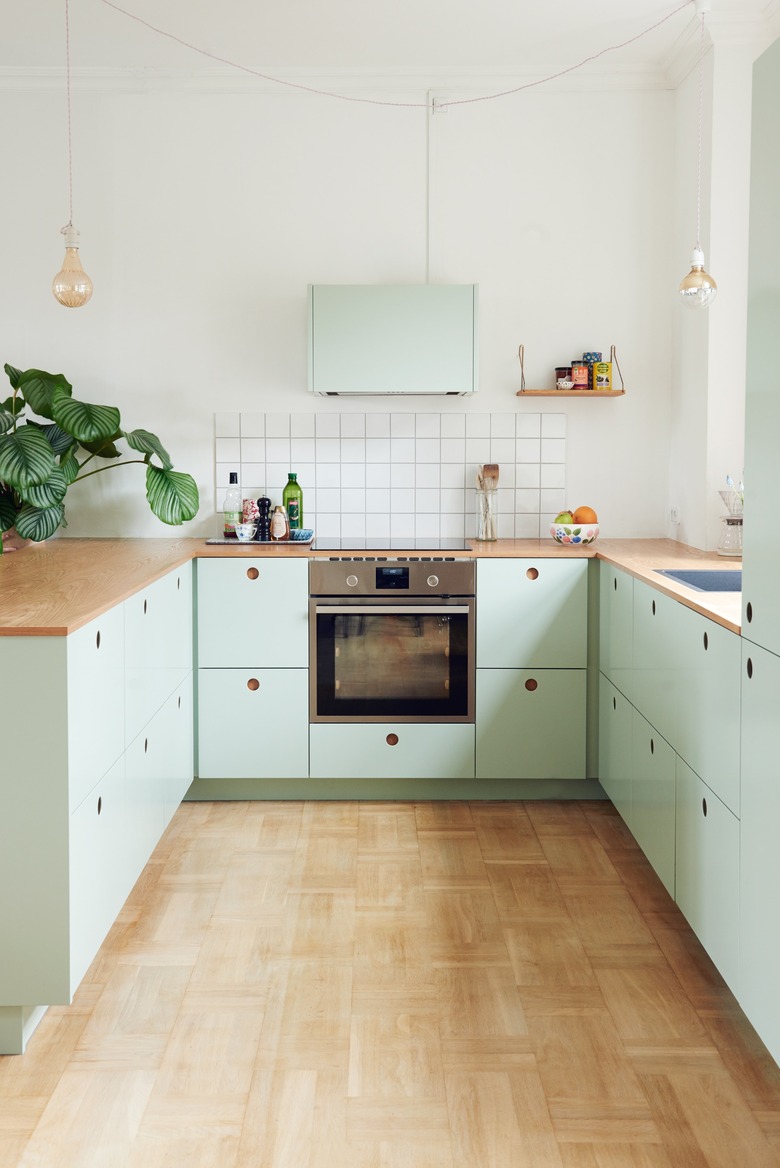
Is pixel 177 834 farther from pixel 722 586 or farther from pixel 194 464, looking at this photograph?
pixel 722 586

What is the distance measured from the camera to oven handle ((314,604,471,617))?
3.39 metres

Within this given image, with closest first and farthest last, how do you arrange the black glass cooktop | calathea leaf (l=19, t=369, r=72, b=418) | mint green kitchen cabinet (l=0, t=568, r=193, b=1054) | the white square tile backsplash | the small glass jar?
mint green kitchen cabinet (l=0, t=568, r=193, b=1054) → the black glass cooktop → calathea leaf (l=19, t=369, r=72, b=418) → the small glass jar → the white square tile backsplash

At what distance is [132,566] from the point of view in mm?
2951

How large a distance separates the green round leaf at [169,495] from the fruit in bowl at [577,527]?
134 centimetres

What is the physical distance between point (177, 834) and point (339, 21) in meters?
2.78

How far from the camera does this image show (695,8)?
126 inches

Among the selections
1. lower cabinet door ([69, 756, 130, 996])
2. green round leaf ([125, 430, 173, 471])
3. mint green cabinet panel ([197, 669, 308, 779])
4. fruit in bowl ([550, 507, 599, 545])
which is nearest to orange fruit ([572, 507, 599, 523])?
fruit in bowl ([550, 507, 599, 545])

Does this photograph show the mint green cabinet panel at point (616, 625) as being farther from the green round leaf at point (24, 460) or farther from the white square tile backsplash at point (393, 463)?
the green round leaf at point (24, 460)

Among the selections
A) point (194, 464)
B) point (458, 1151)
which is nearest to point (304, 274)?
point (194, 464)

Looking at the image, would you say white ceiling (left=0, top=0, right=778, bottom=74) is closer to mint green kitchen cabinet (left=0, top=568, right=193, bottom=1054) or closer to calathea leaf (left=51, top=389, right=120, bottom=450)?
calathea leaf (left=51, top=389, right=120, bottom=450)

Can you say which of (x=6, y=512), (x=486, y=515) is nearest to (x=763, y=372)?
(x=486, y=515)

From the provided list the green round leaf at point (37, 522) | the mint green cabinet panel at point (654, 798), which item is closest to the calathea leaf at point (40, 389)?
the green round leaf at point (37, 522)

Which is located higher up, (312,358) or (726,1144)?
(312,358)

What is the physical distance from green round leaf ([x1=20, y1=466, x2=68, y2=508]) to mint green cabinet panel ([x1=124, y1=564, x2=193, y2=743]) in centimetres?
49
